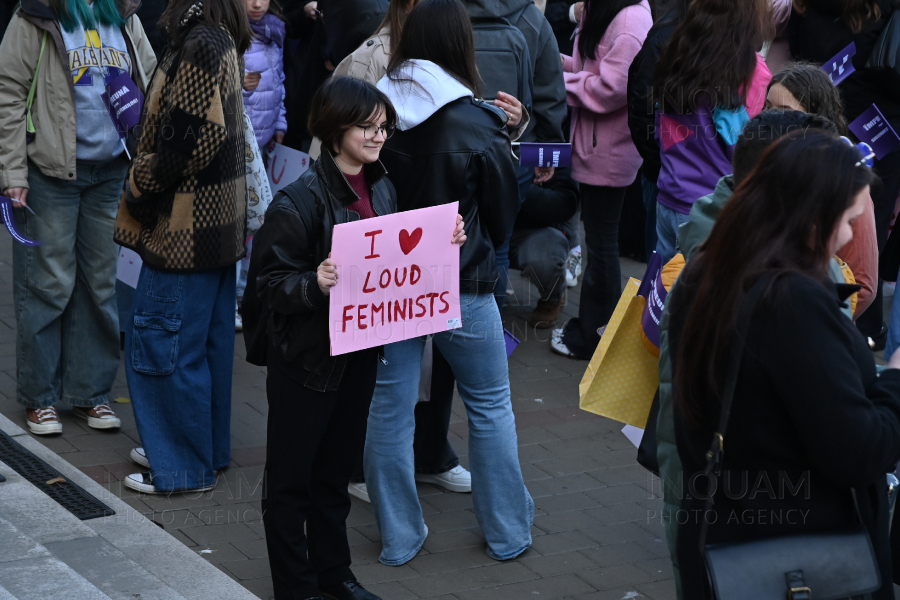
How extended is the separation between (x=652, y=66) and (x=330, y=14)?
1.92 m

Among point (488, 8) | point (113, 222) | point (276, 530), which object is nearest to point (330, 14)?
point (488, 8)

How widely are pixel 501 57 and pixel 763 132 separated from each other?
2.42 metres

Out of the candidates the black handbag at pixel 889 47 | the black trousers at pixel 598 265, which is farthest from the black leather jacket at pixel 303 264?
the black handbag at pixel 889 47

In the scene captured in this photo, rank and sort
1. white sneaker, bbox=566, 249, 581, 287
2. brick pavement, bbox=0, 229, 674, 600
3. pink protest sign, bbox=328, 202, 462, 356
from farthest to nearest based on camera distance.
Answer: white sneaker, bbox=566, 249, 581, 287, brick pavement, bbox=0, 229, 674, 600, pink protest sign, bbox=328, 202, 462, 356

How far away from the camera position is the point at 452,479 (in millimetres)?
4828

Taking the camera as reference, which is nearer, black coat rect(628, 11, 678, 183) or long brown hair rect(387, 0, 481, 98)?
long brown hair rect(387, 0, 481, 98)

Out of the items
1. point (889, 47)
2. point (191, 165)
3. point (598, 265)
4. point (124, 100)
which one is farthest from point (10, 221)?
point (889, 47)

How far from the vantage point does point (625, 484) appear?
16.0 ft

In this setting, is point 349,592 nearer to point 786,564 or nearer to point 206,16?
point 786,564

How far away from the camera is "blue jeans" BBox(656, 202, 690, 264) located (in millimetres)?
5176

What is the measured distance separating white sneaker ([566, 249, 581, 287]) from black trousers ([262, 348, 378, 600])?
3.87 metres

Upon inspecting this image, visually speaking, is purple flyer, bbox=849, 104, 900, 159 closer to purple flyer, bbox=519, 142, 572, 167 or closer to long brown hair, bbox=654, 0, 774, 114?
long brown hair, bbox=654, 0, 774, 114

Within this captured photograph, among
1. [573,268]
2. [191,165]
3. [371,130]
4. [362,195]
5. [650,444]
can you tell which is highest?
[371,130]

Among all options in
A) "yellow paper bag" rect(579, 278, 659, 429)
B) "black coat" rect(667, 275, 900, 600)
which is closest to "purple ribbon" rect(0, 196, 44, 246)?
"yellow paper bag" rect(579, 278, 659, 429)
